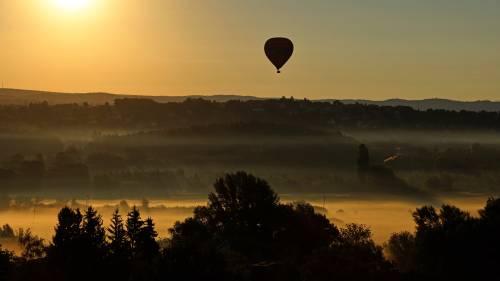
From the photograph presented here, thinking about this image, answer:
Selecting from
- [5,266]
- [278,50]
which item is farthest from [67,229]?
[278,50]

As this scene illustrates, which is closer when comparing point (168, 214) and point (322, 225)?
point (322, 225)

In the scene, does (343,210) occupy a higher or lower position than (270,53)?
lower

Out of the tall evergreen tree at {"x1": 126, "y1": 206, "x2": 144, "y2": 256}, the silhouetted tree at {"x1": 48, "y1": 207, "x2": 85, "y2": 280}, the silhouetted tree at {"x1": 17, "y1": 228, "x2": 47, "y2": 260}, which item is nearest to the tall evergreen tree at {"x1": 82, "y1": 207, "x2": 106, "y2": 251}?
the silhouetted tree at {"x1": 48, "y1": 207, "x2": 85, "y2": 280}

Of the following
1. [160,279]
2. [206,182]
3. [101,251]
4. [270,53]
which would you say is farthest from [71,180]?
[160,279]

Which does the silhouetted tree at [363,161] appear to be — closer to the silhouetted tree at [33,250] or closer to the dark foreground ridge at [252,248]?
the dark foreground ridge at [252,248]

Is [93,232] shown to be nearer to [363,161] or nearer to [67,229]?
[67,229]

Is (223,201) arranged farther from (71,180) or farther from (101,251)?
(71,180)
